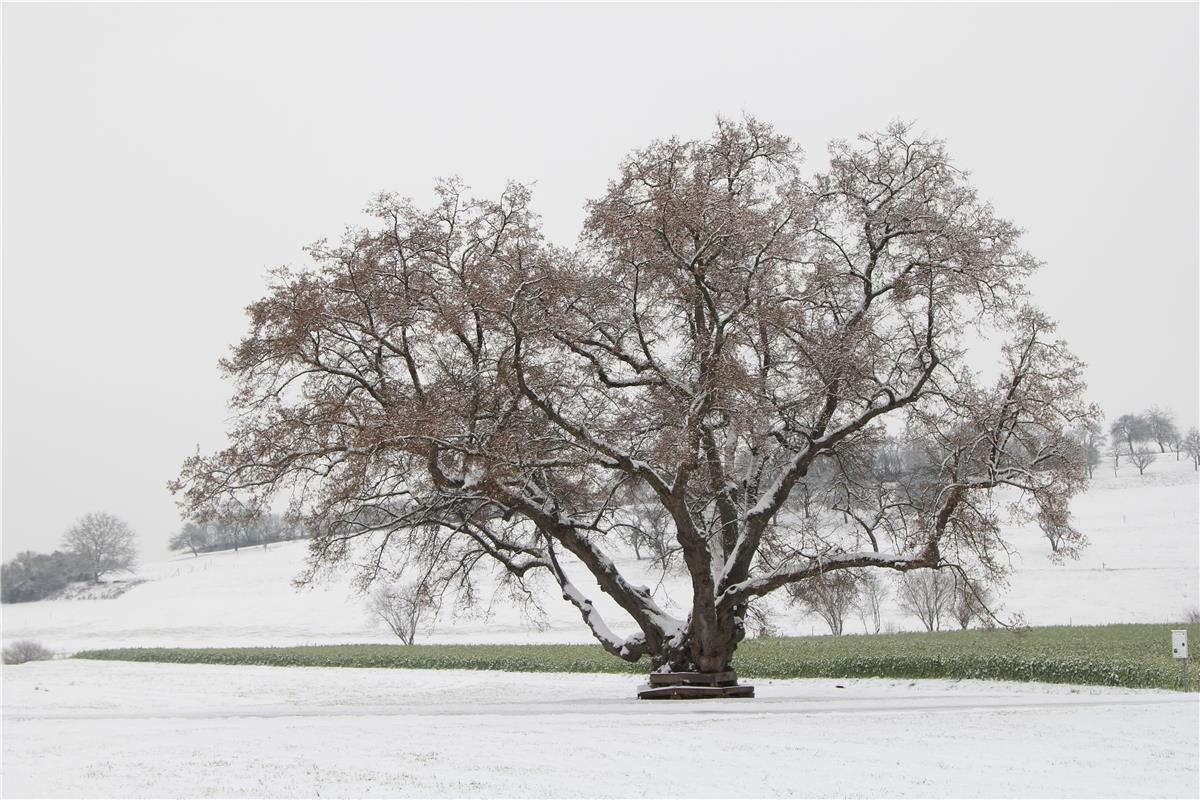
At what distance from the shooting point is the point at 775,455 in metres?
21.8

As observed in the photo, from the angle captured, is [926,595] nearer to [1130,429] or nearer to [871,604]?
[871,604]

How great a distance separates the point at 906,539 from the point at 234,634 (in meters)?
53.1

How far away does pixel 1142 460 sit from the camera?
10931cm

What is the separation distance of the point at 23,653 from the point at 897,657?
4125cm

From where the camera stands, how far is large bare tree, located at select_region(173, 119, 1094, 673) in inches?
736

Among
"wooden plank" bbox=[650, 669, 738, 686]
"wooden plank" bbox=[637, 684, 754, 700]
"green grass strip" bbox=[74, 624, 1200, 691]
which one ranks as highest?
"wooden plank" bbox=[650, 669, 738, 686]

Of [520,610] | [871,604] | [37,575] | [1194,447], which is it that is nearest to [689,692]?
[871,604]

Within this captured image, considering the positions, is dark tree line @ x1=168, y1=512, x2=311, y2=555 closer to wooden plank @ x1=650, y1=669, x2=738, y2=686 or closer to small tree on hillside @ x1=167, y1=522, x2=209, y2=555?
small tree on hillside @ x1=167, y1=522, x2=209, y2=555

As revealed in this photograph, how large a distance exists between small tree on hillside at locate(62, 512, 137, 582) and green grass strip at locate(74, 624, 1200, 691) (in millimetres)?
69136

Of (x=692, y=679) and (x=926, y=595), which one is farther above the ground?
(x=692, y=679)

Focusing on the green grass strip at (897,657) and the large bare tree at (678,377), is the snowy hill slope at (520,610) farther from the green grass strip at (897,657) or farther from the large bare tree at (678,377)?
the large bare tree at (678,377)

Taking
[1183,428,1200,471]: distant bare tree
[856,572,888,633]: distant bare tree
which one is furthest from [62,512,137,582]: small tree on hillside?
[1183,428,1200,471]: distant bare tree

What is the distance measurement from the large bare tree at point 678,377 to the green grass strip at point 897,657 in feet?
14.6

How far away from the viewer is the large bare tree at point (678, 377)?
61.4 feet
